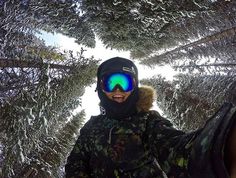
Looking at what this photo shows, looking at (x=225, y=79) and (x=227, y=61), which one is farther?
(x=227, y=61)

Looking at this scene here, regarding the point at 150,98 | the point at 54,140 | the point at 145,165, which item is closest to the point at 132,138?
the point at 145,165

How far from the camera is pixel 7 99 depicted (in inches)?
444

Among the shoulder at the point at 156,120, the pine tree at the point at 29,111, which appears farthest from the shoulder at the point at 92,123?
the pine tree at the point at 29,111

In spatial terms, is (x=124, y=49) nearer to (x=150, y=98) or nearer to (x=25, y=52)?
(x=25, y=52)

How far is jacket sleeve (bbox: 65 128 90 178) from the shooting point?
11.6ft

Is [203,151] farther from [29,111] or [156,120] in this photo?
[29,111]

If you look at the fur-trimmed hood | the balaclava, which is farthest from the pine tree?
the fur-trimmed hood

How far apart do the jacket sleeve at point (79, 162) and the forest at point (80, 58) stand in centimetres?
620

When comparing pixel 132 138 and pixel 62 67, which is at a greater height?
pixel 62 67

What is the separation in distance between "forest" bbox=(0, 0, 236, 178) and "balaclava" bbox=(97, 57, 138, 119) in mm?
5609

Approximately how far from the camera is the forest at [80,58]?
11148mm

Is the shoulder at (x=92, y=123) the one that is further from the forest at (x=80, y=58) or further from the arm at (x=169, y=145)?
the forest at (x=80, y=58)

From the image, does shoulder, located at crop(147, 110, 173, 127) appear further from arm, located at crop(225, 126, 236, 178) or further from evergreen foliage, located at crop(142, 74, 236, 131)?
evergreen foliage, located at crop(142, 74, 236, 131)

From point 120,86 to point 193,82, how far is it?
39.0 feet
